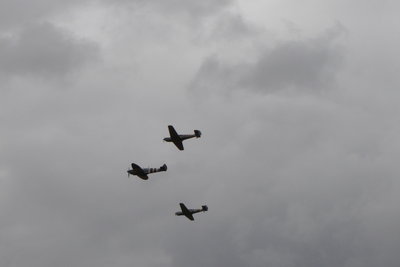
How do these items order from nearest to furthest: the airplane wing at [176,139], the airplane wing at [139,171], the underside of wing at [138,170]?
the airplane wing at [176,139] < the underside of wing at [138,170] < the airplane wing at [139,171]

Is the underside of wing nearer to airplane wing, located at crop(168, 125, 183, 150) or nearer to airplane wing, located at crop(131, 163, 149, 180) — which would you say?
airplane wing, located at crop(131, 163, 149, 180)

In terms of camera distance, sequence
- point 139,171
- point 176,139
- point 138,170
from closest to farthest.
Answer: point 176,139 → point 138,170 → point 139,171

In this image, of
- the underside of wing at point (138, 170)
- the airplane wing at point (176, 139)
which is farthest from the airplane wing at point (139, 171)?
the airplane wing at point (176, 139)

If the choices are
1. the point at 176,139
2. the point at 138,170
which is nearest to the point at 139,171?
the point at 138,170

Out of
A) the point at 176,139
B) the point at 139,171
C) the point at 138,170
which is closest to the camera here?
the point at 176,139

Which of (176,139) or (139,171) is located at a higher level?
(176,139)

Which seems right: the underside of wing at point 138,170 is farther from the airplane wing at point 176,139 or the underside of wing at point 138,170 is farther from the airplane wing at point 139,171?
the airplane wing at point 176,139

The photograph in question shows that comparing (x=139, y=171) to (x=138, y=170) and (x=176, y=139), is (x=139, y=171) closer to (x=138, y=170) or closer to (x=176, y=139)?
(x=138, y=170)

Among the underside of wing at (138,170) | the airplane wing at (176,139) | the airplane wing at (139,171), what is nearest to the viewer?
the airplane wing at (176,139)

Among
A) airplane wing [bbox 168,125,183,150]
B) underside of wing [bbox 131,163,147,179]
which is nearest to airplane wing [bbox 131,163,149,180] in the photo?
underside of wing [bbox 131,163,147,179]

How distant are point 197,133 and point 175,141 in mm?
9695

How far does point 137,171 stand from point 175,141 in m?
13.8

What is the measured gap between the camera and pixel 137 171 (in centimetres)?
19600

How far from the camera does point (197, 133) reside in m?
198
